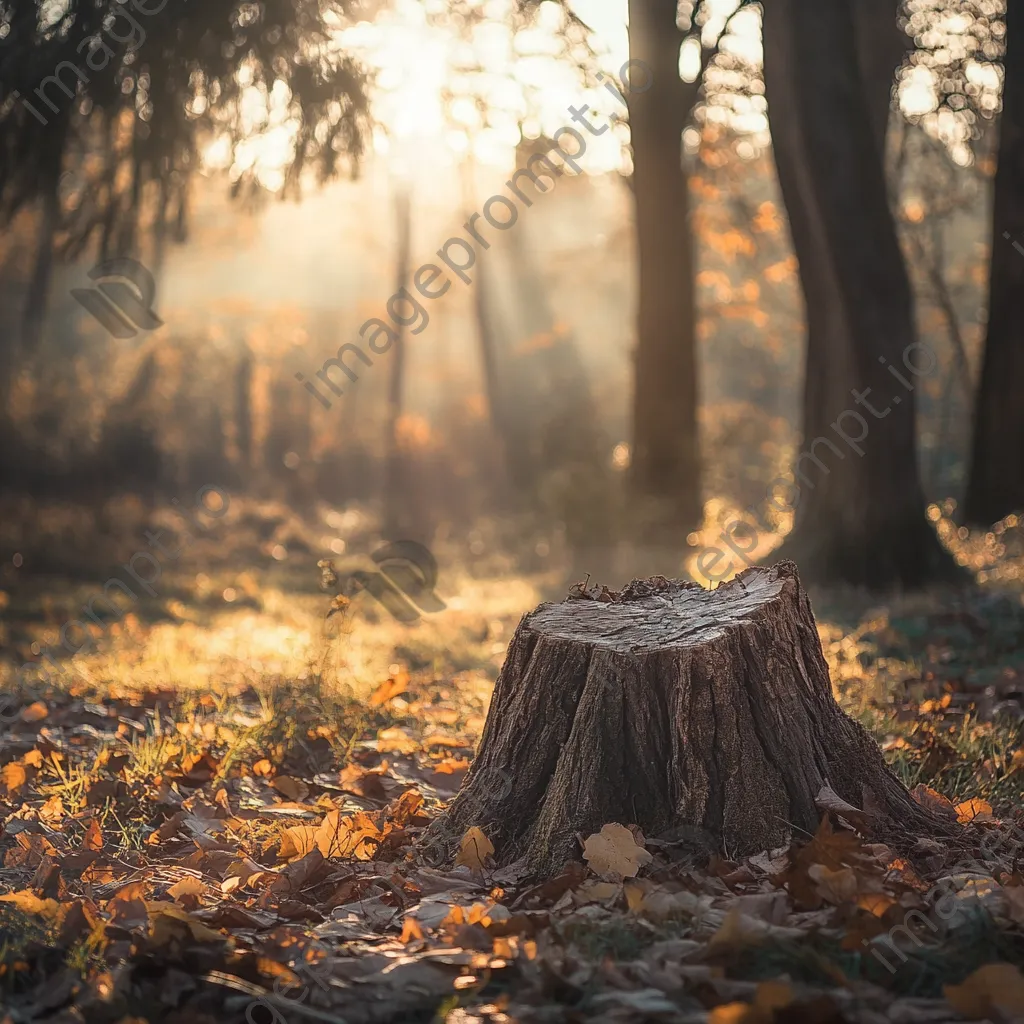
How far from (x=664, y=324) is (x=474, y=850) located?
1017 cm

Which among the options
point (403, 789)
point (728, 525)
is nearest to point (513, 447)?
point (728, 525)

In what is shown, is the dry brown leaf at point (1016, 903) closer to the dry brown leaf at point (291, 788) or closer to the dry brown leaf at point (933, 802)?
the dry brown leaf at point (933, 802)

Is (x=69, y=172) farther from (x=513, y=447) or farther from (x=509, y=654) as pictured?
(x=513, y=447)

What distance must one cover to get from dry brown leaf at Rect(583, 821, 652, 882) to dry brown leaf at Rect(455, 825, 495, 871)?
0.31m

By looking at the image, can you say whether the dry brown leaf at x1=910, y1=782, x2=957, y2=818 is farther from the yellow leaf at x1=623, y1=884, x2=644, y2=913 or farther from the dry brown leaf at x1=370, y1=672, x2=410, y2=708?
the dry brown leaf at x1=370, y1=672, x2=410, y2=708

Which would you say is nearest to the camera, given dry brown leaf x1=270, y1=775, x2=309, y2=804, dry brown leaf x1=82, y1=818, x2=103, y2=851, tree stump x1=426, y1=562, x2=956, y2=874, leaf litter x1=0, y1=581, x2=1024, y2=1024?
leaf litter x1=0, y1=581, x2=1024, y2=1024

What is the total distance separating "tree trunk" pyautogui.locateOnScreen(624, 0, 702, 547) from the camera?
1200cm

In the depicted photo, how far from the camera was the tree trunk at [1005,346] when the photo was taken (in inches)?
406

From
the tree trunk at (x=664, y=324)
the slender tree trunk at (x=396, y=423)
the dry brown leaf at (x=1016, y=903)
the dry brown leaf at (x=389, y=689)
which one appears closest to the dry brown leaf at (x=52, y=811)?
the dry brown leaf at (x=389, y=689)

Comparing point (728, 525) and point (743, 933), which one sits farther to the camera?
point (728, 525)

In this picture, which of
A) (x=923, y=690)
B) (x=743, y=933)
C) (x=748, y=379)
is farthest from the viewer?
(x=748, y=379)

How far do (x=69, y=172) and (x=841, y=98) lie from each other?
220 inches

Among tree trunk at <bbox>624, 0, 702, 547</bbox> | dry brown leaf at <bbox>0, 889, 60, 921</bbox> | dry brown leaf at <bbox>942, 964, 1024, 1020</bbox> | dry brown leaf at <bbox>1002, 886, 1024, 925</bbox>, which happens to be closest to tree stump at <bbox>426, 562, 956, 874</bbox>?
dry brown leaf at <bbox>1002, 886, 1024, 925</bbox>

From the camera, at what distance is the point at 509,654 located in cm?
298
